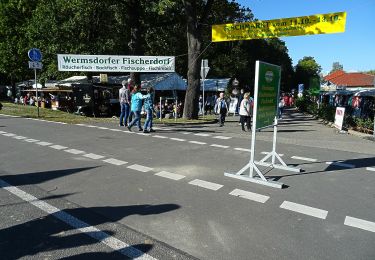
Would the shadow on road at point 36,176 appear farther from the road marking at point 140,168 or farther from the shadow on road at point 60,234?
the shadow on road at point 60,234

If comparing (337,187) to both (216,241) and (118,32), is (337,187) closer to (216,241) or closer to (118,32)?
(216,241)

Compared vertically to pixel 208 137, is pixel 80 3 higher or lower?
higher

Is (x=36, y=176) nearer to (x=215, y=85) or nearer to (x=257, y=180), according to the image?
(x=257, y=180)

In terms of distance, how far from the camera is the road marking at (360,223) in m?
4.50

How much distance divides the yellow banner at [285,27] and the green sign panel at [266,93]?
7684 mm

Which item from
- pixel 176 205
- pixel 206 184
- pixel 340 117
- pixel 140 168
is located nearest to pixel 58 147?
pixel 140 168

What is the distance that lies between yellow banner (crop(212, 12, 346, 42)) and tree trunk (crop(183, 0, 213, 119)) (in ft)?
6.78

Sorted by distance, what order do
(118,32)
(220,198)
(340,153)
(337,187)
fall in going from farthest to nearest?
(118,32) → (340,153) → (337,187) → (220,198)

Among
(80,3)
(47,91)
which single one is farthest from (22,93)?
(80,3)

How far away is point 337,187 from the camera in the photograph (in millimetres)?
6312

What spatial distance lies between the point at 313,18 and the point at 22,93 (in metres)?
41.0

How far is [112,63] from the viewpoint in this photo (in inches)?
674

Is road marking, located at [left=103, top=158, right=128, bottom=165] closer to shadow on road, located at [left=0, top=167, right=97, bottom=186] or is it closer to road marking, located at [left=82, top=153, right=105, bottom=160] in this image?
road marking, located at [left=82, top=153, right=105, bottom=160]

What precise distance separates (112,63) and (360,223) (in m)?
14.7
